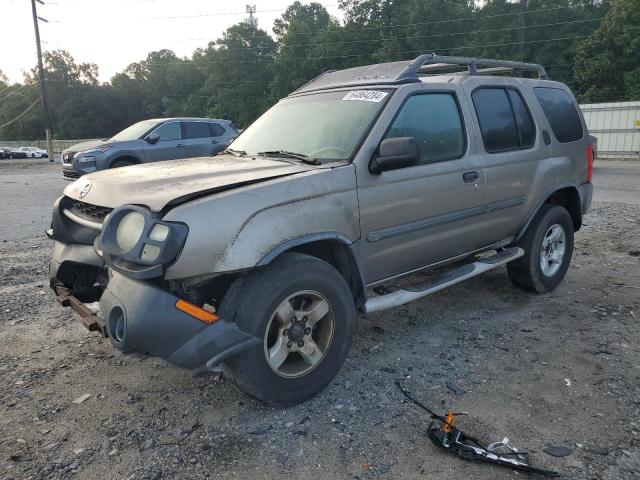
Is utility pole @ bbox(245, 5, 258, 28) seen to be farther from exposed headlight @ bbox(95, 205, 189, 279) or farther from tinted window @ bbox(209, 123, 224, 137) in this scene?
exposed headlight @ bbox(95, 205, 189, 279)

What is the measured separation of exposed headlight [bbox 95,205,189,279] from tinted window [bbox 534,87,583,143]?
3.90m

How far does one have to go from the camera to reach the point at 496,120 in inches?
177

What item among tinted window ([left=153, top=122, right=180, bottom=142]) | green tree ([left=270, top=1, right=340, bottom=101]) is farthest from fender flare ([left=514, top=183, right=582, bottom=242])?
green tree ([left=270, top=1, right=340, bottom=101])

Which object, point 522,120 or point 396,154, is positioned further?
point 522,120

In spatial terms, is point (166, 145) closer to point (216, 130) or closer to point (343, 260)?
point (216, 130)

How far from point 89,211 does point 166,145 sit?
32.8 ft

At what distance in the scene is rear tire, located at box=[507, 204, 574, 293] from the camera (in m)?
4.91

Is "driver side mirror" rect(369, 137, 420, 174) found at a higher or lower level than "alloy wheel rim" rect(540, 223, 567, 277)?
higher

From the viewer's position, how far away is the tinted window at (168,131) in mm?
12904

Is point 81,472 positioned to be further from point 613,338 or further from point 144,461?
point 613,338

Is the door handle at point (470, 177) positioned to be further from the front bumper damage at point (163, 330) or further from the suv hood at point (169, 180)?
the front bumper damage at point (163, 330)

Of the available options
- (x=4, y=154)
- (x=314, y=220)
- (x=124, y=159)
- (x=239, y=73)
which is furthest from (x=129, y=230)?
(x=239, y=73)

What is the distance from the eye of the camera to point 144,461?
266cm

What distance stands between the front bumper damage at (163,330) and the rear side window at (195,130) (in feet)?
36.4
